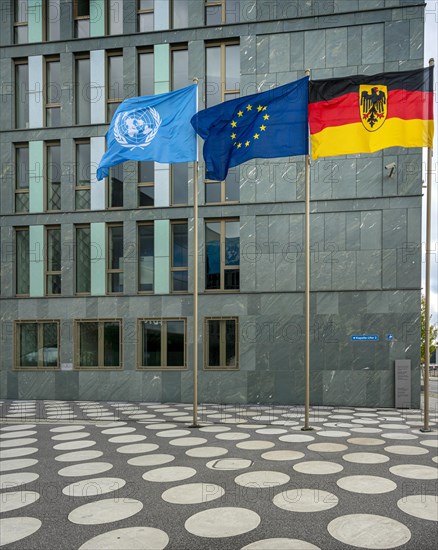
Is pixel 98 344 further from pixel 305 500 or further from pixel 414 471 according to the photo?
pixel 305 500

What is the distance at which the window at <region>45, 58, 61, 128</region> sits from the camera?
17438 mm

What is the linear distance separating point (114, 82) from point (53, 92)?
2.40 meters

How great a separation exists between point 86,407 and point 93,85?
37.1 ft

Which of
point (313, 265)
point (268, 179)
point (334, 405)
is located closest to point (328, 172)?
point (268, 179)

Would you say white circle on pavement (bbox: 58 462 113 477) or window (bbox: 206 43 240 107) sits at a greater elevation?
window (bbox: 206 43 240 107)

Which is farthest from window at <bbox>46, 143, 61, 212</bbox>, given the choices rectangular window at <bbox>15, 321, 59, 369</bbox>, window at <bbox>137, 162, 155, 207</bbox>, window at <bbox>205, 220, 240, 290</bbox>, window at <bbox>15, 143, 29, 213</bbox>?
window at <bbox>205, 220, 240, 290</bbox>

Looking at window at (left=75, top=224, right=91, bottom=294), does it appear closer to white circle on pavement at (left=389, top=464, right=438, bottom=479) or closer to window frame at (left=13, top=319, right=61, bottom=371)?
window frame at (left=13, top=319, right=61, bottom=371)

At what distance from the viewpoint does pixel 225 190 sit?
16.2 m

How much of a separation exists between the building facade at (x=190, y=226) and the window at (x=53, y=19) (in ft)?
0.21

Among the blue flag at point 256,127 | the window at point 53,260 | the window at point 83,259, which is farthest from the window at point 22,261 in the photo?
the blue flag at point 256,127

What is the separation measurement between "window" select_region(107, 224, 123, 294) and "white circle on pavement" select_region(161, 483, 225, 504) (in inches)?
439

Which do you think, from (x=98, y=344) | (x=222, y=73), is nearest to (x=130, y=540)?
(x=98, y=344)

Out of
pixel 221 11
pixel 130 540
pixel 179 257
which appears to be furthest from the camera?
pixel 221 11

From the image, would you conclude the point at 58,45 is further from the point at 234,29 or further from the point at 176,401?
the point at 176,401
